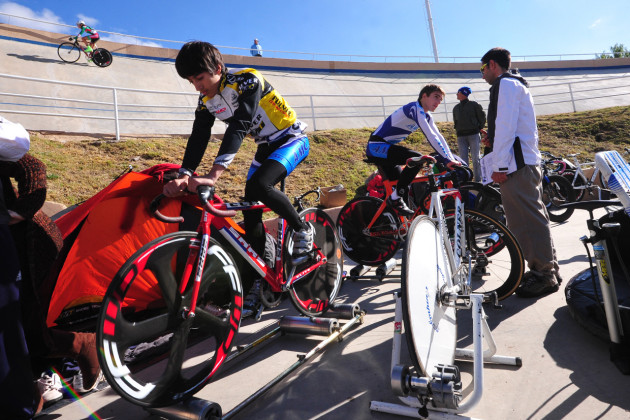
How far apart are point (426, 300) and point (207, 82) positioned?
69.0 inches

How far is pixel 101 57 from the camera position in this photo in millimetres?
15914

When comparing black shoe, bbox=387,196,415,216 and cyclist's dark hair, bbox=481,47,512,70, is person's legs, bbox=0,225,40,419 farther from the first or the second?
cyclist's dark hair, bbox=481,47,512,70

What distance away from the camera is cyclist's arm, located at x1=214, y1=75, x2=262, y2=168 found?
2.33 m

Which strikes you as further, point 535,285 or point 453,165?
point 453,165

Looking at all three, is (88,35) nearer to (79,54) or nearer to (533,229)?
(79,54)

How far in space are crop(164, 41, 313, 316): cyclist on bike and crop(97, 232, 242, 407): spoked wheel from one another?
39 centimetres

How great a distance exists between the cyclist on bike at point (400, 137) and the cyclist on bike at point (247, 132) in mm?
1574

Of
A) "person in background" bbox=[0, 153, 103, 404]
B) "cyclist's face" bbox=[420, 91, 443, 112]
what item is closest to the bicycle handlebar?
"person in background" bbox=[0, 153, 103, 404]

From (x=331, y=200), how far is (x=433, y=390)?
506cm

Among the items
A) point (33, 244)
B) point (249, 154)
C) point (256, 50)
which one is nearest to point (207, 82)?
point (33, 244)

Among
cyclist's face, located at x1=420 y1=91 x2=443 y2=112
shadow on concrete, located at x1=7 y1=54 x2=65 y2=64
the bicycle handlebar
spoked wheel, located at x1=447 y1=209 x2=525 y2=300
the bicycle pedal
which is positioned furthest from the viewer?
shadow on concrete, located at x1=7 y1=54 x2=65 y2=64

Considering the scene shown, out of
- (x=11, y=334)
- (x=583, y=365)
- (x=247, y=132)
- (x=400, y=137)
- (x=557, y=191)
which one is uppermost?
(x=400, y=137)

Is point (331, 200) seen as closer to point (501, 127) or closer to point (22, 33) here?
point (501, 127)

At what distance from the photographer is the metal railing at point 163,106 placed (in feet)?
27.5
